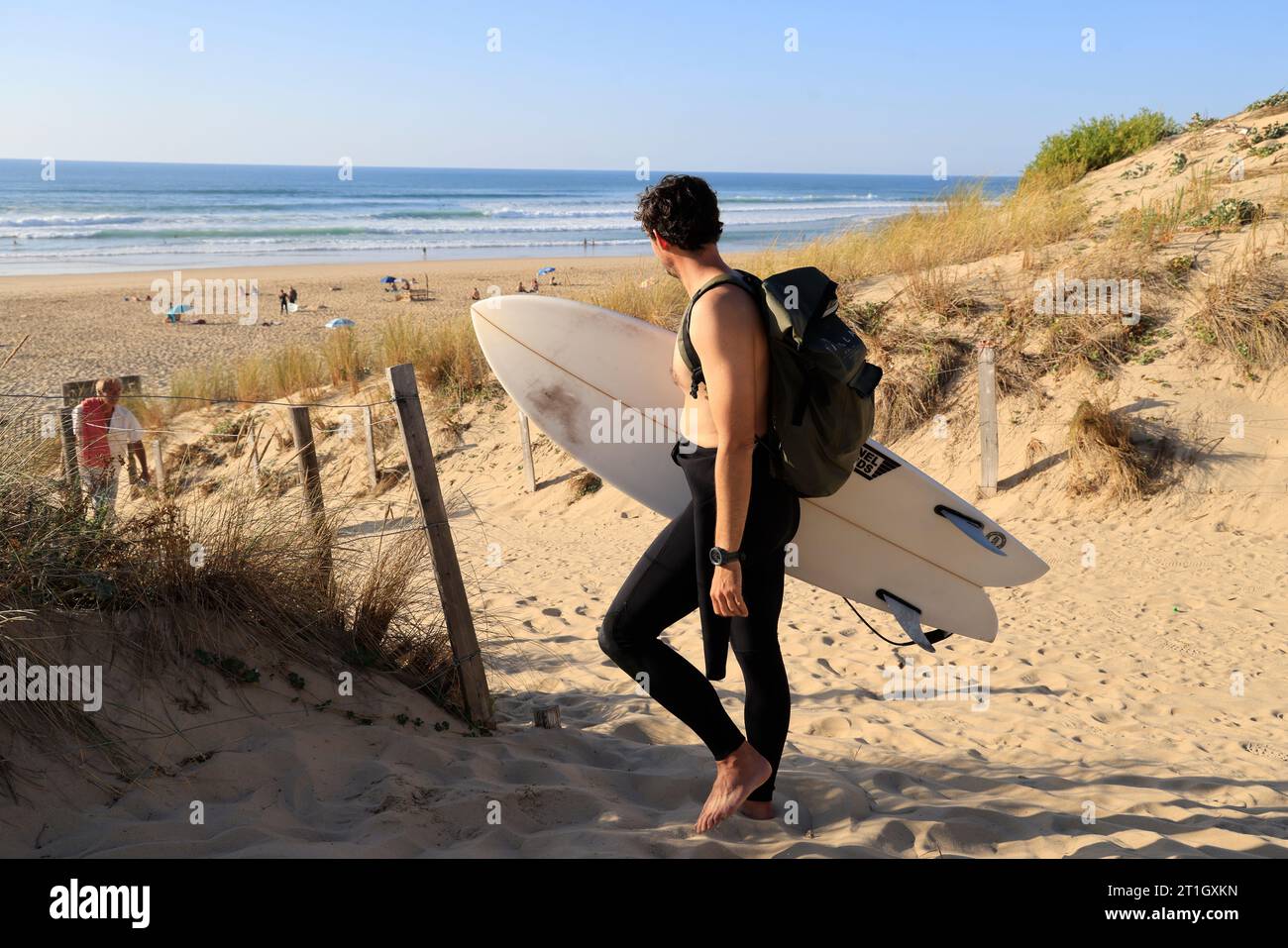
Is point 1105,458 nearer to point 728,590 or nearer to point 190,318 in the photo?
point 728,590

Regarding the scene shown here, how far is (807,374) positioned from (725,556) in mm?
493

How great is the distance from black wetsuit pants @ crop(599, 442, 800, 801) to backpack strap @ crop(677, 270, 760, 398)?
0.65 feet

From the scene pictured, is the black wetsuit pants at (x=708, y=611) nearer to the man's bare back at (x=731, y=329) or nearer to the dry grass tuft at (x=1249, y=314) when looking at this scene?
the man's bare back at (x=731, y=329)

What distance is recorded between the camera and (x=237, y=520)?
11.0 ft

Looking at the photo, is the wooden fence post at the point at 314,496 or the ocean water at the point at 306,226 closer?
the wooden fence post at the point at 314,496

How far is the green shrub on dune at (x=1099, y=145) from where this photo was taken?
13.1 m

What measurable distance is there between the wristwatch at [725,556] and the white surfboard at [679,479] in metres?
1.13

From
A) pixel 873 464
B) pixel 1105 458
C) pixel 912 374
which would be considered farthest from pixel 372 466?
pixel 873 464

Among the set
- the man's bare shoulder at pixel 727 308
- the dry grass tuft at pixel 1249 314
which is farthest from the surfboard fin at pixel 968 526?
the dry grass tuft at pixel 1249 314

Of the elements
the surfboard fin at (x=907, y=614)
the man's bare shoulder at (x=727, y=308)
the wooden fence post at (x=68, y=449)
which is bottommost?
the surfboard fin at (x=907, y=614)

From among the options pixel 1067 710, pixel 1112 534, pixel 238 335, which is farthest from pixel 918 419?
pixel 238 335

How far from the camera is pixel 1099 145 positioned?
13.4 metres

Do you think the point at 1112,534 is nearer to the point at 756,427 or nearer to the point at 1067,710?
the point at 1067,710

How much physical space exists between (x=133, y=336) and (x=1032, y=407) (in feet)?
50.2
